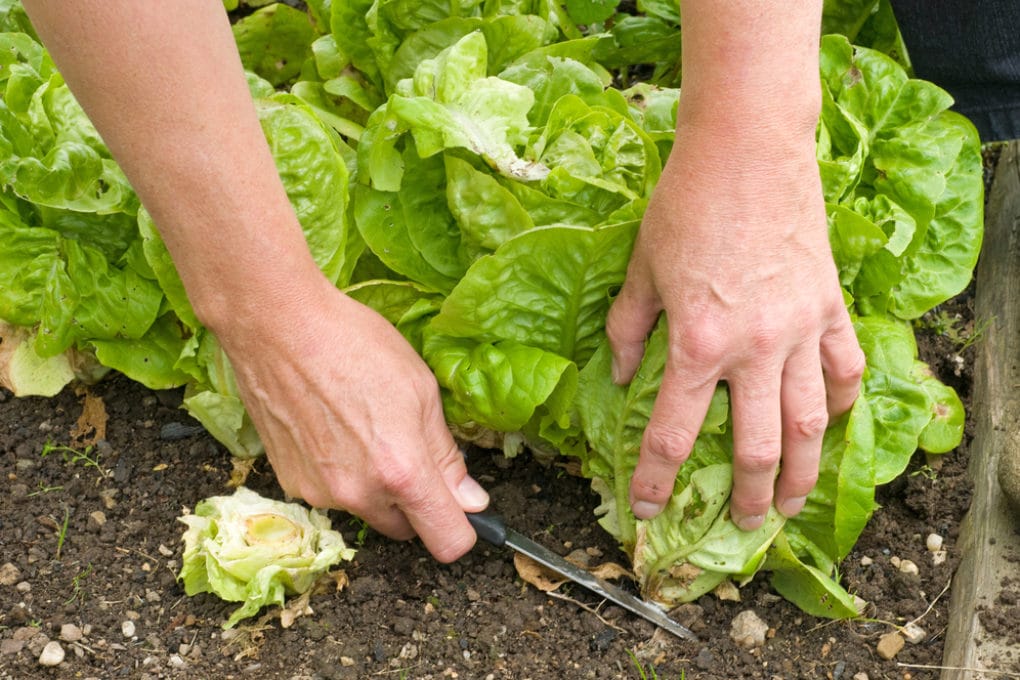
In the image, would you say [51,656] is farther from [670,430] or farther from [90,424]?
[670,430]

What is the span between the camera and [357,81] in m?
2.78

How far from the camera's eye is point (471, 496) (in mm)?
2340

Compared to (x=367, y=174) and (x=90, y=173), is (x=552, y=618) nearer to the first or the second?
(x=367, y=174)

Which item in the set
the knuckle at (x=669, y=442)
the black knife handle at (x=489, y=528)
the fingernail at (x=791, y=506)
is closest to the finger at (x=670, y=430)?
the knuckle at (x=669, y=442)

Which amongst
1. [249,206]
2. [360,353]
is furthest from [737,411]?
[249,206]

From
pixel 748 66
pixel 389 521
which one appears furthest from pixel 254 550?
pixel 748 66

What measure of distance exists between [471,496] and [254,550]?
0.46m

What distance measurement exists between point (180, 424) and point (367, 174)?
851mm

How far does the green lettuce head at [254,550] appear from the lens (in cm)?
224

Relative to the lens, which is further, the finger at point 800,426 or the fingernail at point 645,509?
the fingernail at point 645,509

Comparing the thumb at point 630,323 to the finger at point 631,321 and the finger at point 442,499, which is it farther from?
the finger at point 442,499

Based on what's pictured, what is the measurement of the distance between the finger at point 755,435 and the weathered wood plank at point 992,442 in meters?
0.54

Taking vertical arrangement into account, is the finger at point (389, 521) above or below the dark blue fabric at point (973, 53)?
below

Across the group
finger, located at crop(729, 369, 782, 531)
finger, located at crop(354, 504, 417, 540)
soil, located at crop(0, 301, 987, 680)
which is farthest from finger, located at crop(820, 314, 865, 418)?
finger, located at crop(354, 504, 417, 540)
